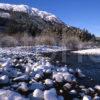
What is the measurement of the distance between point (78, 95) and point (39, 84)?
1345 millimetres

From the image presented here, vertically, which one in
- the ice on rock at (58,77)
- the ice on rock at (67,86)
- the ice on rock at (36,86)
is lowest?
the ice on rock at (67,86)

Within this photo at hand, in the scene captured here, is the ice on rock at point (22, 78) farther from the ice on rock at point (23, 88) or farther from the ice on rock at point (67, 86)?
the ice on rock at point (67, 86)

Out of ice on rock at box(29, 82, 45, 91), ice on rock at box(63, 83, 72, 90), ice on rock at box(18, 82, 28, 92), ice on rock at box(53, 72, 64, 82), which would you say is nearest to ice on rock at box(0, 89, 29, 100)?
ice on rock at box(18, 82, 28, 92)

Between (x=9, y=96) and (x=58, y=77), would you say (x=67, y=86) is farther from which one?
(x=9, y=96)

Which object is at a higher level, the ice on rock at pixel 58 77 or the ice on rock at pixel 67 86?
the ice on rock at pixel 58 77

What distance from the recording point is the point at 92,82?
10.5 metres

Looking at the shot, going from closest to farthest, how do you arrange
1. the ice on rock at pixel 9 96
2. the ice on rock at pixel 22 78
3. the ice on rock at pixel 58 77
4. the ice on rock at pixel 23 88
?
Answer: the ice on rock at pixel 9 96, the ice on rock at pixel 23 88, the ice on rock at pixel 22 78, the ice on rock at pixel 58 77

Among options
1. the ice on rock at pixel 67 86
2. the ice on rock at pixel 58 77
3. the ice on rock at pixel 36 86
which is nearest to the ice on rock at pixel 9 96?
the ice on rock at pixel 36 86

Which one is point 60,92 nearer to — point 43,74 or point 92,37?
point 43,74

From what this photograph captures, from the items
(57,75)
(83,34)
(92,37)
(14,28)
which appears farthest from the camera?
(92,37)

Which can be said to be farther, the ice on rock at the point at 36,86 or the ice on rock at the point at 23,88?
the ice on rock at the point at 36,86

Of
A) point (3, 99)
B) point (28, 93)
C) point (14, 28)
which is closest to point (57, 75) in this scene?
point (28, 93)

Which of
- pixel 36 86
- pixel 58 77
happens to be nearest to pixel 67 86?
pixel 58 77

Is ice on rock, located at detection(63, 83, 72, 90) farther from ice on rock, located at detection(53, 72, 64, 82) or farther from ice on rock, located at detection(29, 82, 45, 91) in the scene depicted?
ice on rock, located at detection(29, 82, 45, 91)
